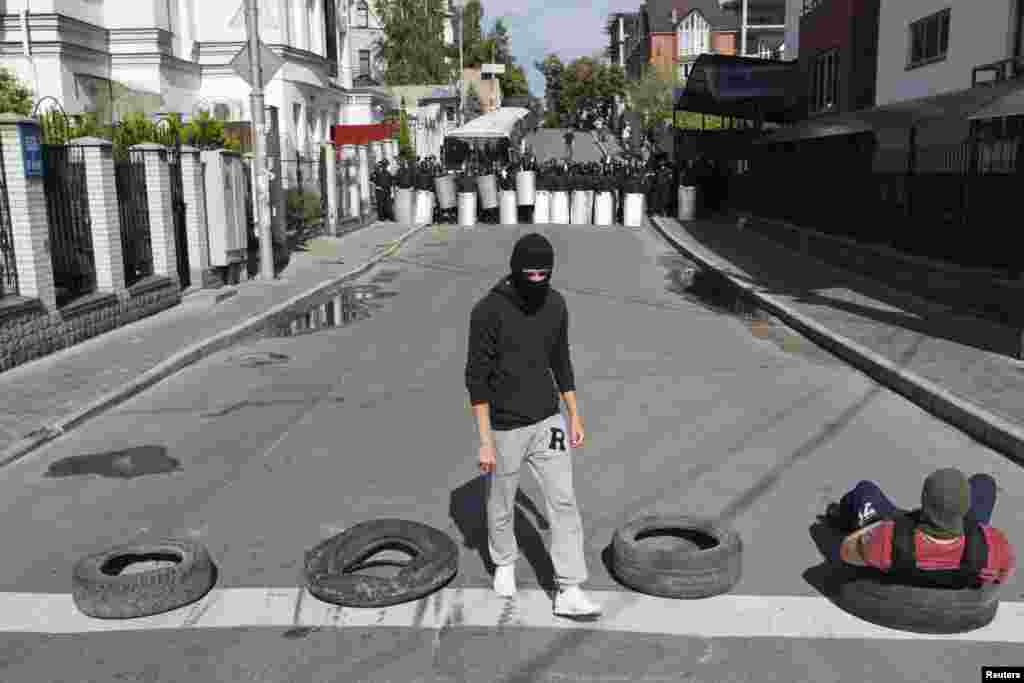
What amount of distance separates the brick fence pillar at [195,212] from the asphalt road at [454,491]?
4043mm

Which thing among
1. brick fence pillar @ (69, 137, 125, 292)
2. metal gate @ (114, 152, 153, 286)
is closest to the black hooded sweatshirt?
brick fence pillar @ (69, 137, 125, 292)

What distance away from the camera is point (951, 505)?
14.0ft

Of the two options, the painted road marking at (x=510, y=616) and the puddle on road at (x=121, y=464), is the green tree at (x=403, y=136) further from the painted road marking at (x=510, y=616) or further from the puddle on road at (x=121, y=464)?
the painted road marking at (x=510, y=616)

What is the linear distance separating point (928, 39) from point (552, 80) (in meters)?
105

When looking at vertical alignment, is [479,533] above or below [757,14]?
below

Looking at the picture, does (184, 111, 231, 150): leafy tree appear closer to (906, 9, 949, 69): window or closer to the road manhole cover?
the road manhole cover

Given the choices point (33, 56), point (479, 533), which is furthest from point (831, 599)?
point (33, 56)

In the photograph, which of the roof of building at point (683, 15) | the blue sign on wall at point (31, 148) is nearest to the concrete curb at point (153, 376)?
the blue sign on wall at point (31, 148)

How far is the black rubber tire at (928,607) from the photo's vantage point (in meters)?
4.48

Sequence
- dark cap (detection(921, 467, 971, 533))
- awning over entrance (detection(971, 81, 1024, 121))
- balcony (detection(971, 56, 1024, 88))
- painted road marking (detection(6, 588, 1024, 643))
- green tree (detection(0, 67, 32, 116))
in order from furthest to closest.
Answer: balcony (detection(971, 56, 1024, 88))
green tree (detection(0, 67, 32, 116))
awning over entrance (detection(971, 81, 1024, 121))
painted road marking (detection(6, 588, 1024, 643))
dark cap (detection(921, 467, 971, 533))

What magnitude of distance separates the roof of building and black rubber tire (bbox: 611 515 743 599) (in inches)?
3952

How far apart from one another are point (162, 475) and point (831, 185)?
17781 mm

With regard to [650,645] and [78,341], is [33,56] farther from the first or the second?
[650,645]

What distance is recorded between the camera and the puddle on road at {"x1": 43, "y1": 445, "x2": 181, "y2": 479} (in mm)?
7234
